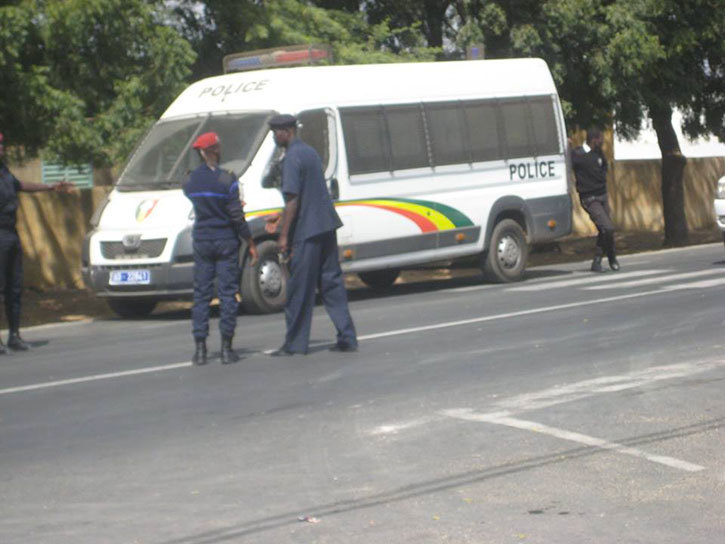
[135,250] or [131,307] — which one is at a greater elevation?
[135,250]

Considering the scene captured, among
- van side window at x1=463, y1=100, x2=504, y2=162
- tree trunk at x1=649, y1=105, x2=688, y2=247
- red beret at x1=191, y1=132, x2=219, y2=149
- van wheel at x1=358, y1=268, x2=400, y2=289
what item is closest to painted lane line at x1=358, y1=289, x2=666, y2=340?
red beret at x1=191, y1=132, x2=219, y2=149

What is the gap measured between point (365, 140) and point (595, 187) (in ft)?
12.4

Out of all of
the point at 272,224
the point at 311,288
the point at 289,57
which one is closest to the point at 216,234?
the point at 272,224

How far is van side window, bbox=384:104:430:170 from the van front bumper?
2.99 meters

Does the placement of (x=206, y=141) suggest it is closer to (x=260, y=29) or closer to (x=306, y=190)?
(x=306, y=190)

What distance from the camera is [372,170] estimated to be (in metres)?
16.5

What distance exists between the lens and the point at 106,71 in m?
16.7

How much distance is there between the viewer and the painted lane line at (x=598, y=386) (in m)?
8.86

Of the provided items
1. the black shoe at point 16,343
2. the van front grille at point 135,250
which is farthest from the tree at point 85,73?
the black shoe at point 16,343

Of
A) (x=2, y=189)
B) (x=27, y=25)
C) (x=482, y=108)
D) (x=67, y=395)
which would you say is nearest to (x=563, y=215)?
(x=482, y=108)

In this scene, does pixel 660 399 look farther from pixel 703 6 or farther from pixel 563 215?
pixel 703 6

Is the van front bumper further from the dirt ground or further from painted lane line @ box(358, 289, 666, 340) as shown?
painted lane line @ box(358, 289, 666, 340)

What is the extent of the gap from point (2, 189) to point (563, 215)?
27.3ft

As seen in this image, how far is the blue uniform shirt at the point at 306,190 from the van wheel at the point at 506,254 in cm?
686
